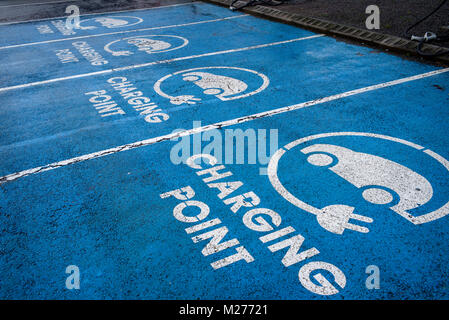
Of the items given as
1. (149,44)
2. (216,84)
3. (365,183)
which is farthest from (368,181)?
(149,44)

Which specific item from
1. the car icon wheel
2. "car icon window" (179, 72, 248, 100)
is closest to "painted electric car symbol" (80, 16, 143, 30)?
"car icon window" (179, 72, 248, 100)

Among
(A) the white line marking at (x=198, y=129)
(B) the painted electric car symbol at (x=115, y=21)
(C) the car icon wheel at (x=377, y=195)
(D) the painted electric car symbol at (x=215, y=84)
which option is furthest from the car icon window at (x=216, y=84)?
(B) the painted electric car symbol at (x=115, y=21)

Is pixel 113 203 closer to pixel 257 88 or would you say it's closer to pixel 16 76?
pixel 257 88

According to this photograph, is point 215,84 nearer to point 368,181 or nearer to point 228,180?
point 228,180

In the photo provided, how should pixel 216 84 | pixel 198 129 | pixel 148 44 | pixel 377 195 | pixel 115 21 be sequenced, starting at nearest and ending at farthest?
pixel 377 195, pixel 198 129, pixel 216 84, pixel 148 44, pixel 115 21

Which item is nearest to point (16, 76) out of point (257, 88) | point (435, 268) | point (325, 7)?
point (257, 88)

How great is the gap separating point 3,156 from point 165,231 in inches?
108

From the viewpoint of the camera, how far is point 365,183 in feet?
12.0

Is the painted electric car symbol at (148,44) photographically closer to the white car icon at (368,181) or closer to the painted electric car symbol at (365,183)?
the painted electric car symbol at (365,183)

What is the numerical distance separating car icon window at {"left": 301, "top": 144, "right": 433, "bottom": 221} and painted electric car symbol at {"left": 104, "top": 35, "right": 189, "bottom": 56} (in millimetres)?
5633

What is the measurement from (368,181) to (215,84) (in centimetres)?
351

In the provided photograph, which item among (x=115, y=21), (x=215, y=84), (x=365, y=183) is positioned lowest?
(x=365, y=183)

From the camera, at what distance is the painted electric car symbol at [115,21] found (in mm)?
11164
